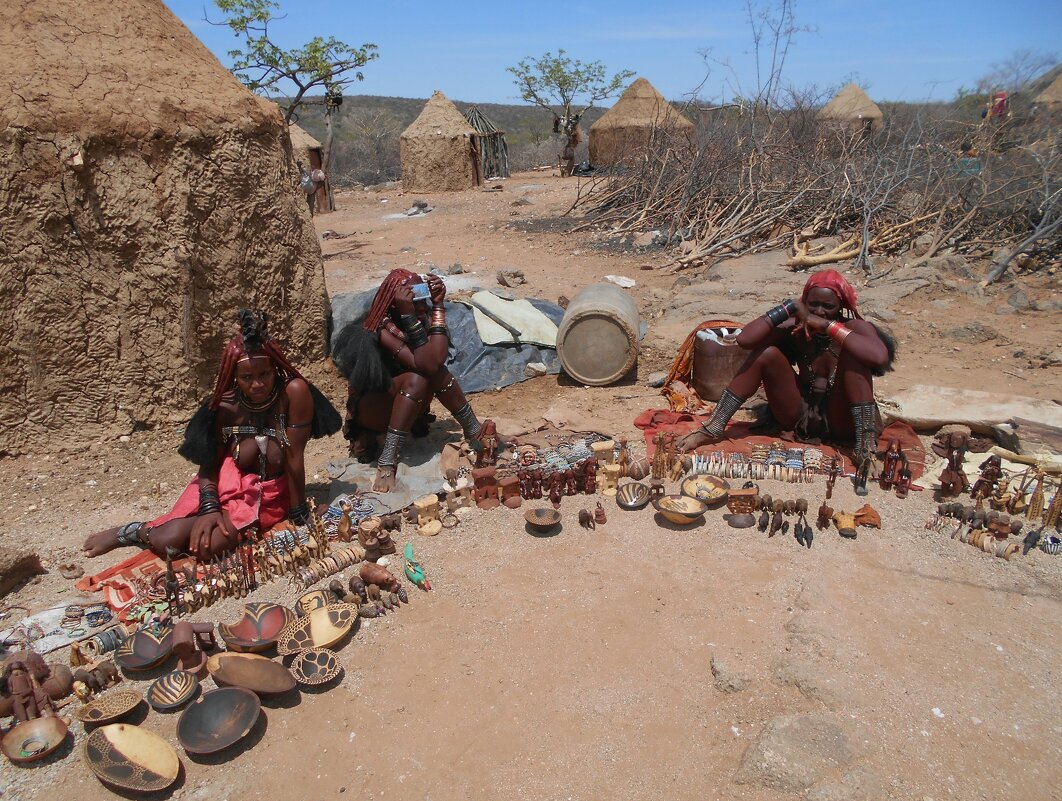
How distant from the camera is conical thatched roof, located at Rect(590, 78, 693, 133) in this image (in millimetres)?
19891

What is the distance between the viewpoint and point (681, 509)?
12.2 ft

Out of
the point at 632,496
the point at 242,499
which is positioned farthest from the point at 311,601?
the point at 632,496

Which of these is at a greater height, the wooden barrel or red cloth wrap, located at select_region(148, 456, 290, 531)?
the wooden barrel

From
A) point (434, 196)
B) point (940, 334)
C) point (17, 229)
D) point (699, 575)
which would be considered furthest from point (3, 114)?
point (434, 196)

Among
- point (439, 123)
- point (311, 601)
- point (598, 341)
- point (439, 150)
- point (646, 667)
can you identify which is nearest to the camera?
point (646, 667)

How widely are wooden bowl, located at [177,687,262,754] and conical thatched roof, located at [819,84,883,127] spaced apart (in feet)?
70.5

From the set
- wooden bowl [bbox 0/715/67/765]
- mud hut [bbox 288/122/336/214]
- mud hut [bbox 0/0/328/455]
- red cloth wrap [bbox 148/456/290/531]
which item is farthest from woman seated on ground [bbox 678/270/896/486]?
mud hut [bbox 288/122/336/214]

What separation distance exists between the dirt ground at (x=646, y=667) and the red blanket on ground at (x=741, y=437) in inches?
15.4

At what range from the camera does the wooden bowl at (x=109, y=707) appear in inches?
97.7

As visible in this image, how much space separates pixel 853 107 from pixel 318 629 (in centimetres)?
2249

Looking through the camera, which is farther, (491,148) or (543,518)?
(491,148)

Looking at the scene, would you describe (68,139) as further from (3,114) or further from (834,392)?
(834,392)

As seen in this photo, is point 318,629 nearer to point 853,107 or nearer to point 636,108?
point 636,108

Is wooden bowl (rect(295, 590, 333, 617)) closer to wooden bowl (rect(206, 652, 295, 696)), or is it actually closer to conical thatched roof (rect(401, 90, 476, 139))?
wooden bowl (rect(206, 652, 295, 696))
